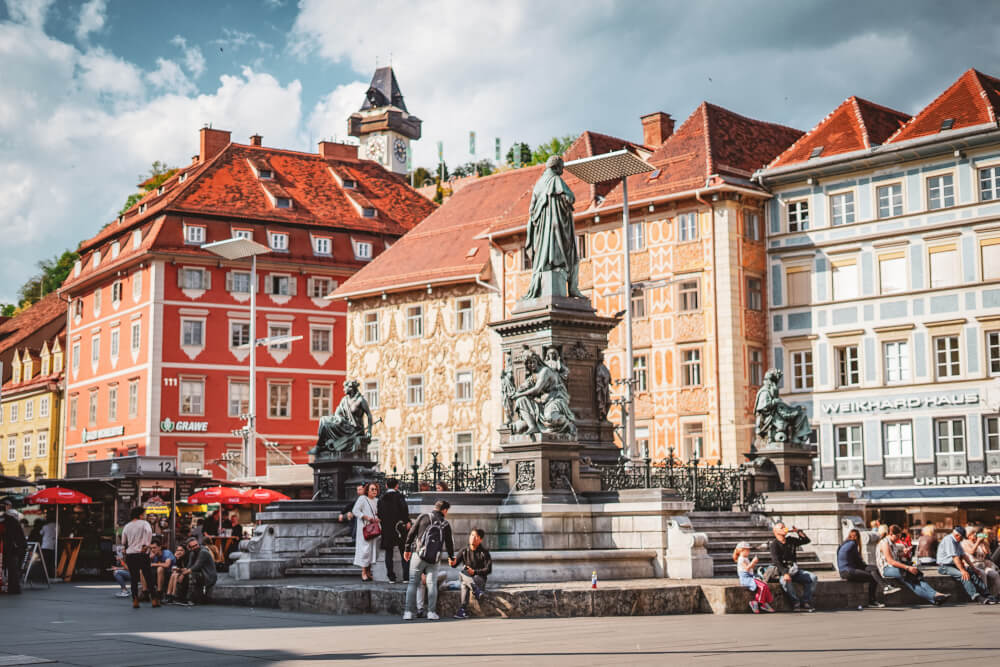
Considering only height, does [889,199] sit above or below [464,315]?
above

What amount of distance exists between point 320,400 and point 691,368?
21663mm

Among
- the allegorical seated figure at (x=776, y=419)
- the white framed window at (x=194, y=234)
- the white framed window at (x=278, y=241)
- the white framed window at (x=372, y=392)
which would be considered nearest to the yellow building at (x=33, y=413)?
the white framed window at (x=194, y=234)

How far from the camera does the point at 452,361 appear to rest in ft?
181

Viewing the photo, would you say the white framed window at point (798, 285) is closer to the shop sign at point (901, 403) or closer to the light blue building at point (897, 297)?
the light blue building at point (897, 297)

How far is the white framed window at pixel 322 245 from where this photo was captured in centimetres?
6444

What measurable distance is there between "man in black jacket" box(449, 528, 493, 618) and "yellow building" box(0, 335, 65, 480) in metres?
58.6

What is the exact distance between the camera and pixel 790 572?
1802cm

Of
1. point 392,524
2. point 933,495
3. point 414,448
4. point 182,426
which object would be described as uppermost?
point 182,426

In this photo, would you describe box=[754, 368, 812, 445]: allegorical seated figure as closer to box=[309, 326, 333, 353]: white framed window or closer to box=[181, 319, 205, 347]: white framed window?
box=[181, 319, 205, 347]: white framed window

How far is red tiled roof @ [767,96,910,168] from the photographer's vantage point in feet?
156

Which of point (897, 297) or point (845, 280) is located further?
point (845, 280)

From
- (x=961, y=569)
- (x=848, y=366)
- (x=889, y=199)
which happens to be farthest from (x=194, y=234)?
(x=961, y=569)

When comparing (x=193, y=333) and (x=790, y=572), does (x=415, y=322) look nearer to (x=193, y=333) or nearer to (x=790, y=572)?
(x=193, y=333)

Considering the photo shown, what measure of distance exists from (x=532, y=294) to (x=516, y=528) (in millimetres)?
5222
